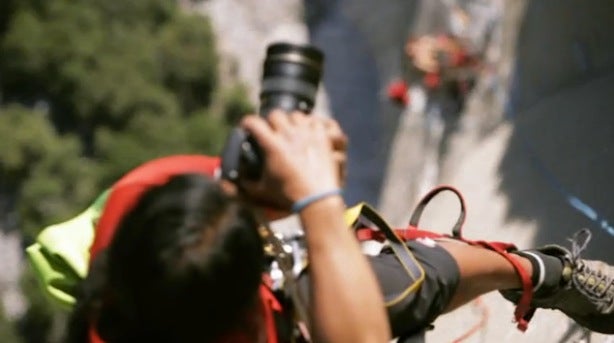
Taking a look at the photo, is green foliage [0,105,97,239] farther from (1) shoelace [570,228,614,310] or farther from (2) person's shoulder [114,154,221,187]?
(2) person's shoulder [114,154,221,187]

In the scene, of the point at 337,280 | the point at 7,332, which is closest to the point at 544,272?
the point at 337,280

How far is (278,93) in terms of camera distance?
51.5 inches

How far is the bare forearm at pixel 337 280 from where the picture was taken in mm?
1258

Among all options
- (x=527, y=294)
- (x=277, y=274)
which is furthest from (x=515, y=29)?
(x=277, y=274)

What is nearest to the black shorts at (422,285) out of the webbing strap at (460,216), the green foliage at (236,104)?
the webbing strap at (460,216)

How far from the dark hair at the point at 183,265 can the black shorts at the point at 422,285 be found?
312 millimetres

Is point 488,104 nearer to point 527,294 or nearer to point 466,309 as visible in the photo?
point 466,309

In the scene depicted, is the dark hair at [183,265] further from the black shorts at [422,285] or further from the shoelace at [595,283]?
the shoelace at [595,283]

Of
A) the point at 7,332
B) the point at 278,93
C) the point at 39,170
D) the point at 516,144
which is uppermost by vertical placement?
the point at 278,93

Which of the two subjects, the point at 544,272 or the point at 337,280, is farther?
the point at 544,272

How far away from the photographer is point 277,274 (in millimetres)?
1428

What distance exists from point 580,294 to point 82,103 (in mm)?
6138

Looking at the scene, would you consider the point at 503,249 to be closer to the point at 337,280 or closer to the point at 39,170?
the point at 337,280

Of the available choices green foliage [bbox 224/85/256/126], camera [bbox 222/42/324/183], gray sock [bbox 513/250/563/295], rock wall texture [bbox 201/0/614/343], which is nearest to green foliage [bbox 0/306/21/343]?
green foliage [bbox 224/85/256/126]
